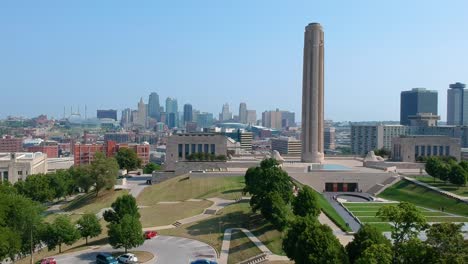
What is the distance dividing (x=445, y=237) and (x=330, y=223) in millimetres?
22928

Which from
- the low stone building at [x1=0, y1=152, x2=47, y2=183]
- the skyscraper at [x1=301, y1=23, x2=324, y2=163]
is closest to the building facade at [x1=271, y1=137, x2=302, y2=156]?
the skyscraper at [x1=301, y1=23, x2=324, y2=163]

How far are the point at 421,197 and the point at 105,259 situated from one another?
38.9m

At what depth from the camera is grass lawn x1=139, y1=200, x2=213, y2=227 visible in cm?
5053

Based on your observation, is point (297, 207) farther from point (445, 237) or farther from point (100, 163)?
point (100, 163)

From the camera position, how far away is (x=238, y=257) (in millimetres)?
37094

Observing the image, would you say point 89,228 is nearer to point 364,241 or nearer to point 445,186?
point 364,241

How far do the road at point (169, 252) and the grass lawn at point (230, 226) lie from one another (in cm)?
108

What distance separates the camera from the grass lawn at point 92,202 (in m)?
63.3

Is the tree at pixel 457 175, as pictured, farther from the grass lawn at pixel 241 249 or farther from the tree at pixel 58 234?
Answer: the tree at pixel 58 234

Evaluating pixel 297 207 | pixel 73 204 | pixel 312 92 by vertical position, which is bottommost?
pixel 73 204

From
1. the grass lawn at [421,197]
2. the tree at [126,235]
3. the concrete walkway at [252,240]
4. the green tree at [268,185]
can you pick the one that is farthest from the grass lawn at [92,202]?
the grass lawn at [421,197]

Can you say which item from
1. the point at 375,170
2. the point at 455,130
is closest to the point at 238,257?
the point at 375,170

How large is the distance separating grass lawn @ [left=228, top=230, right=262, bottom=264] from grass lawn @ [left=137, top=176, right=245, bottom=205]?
18.0 metres

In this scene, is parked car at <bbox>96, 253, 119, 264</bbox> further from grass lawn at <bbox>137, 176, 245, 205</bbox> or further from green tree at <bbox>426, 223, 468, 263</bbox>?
grass lawn at <bbox>137, 176, 245, 205</bbox>
